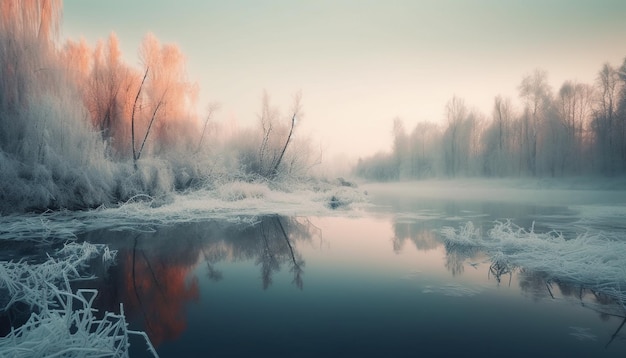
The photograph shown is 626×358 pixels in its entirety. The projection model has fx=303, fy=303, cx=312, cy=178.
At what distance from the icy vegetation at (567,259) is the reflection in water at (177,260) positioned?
9.44 ft

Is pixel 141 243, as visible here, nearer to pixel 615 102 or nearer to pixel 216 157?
pixel 216 157

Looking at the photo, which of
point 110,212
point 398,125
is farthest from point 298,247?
point 398,125

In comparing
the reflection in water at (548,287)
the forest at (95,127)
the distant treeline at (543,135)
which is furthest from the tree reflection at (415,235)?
the distant treeline at (543,135)

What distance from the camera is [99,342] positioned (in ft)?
5.73

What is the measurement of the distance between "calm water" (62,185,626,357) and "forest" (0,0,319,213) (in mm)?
4365

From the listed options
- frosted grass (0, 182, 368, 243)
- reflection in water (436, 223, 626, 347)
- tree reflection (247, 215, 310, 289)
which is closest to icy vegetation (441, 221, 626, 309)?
reflection in water (436, 223, 626, 347)

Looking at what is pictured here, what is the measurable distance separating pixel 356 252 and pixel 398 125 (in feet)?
133

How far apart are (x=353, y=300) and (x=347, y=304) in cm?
12

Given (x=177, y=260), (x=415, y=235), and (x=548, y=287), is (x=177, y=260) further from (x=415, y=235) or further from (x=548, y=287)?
(x=548, y=287)

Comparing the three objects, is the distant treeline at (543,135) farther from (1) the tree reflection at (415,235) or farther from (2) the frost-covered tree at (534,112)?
(1) the tree reflection at (415,235)

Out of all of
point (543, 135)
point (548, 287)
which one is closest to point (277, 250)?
point (548, 287)

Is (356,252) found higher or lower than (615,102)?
lower

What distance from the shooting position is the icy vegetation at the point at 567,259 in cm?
322

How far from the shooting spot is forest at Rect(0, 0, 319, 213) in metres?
7.65
